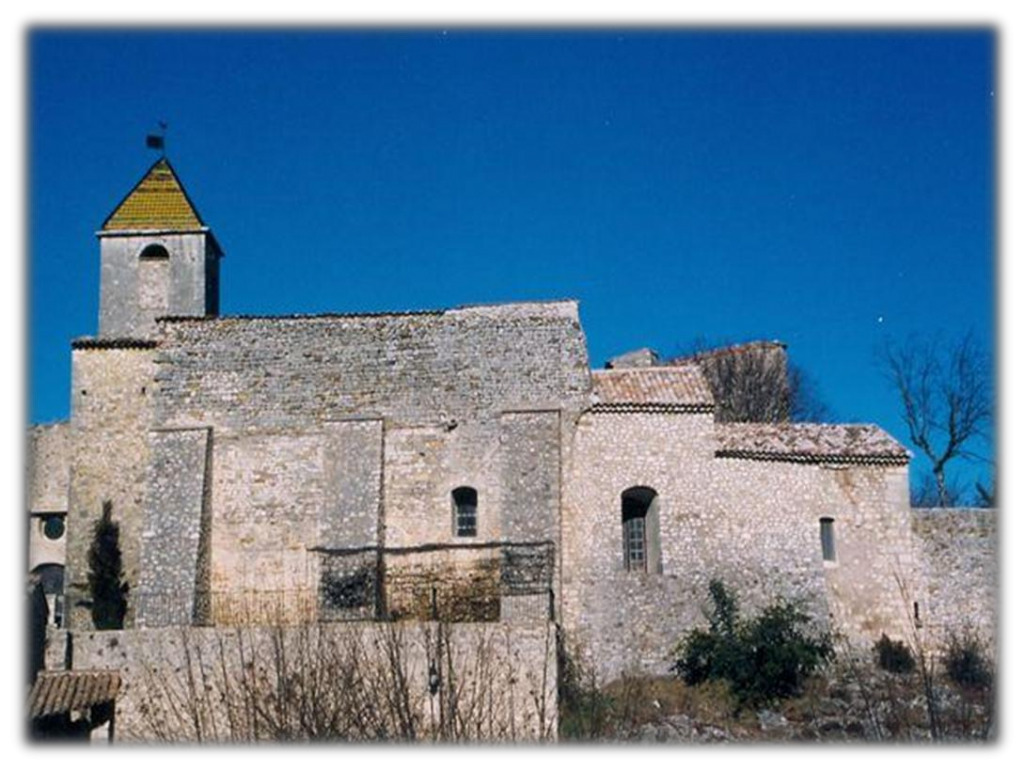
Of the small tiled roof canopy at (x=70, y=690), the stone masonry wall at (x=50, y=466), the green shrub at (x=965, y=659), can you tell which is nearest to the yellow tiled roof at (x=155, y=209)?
the stone masonry wall at (x=50, y=466)

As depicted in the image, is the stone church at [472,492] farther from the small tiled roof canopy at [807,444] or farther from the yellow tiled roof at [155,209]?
the yellow tiled roof at [155,209]

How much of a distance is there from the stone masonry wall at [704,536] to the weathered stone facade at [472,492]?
4 centimetres

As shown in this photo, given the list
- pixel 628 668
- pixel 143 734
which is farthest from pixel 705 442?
pixel 143 734

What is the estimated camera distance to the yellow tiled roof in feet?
101

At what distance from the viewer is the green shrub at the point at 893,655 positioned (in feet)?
79.6

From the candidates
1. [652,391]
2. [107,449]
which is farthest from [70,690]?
[652,391]

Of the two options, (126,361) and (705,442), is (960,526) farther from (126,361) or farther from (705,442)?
(126,361)

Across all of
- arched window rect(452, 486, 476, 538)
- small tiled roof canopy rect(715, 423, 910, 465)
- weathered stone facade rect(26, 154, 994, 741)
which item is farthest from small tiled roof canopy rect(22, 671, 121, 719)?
small tiled roof canopy rect(715, 423, 910, 465)

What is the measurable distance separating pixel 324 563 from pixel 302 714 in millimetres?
12208

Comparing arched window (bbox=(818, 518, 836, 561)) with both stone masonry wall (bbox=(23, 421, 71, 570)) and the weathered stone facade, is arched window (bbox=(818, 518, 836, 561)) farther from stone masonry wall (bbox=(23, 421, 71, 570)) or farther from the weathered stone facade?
stone masonry wall (bbox=(23, 421, 71, 570))

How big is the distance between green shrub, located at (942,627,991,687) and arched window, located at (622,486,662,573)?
5931mm

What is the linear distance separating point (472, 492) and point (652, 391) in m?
4.25

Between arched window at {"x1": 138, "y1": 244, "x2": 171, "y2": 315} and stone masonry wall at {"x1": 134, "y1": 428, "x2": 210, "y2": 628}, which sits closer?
stone masonry wall at {"x1": 134, "y1": 428, "x2": 210, "y2": 628}

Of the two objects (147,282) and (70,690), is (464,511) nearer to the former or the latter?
(70,690)
